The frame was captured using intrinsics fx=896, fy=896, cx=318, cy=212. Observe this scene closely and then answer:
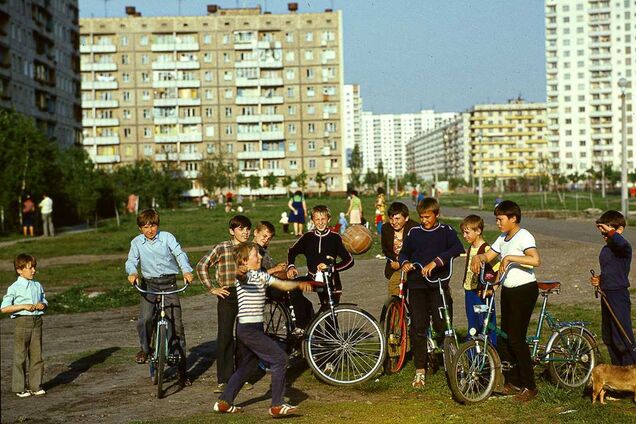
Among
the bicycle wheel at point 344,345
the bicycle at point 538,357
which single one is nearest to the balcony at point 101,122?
the bicycle wheel at point 344,345

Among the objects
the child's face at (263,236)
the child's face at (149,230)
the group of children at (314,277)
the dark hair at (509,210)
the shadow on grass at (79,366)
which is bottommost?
the shadow on grass at (79,366)

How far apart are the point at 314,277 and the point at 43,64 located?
8161 cm

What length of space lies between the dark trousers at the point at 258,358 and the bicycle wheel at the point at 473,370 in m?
1.46

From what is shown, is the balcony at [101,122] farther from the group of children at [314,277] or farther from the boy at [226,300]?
the boy at [226,300]

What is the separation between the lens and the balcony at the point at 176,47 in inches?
5112

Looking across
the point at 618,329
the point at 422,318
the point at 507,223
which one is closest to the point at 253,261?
the point at 422,318

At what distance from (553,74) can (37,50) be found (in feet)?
375

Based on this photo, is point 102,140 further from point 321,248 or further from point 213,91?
point 321,248

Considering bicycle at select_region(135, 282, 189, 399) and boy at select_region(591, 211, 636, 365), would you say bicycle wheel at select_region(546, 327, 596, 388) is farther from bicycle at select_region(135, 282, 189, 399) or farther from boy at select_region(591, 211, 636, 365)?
bicycle at select_region(135, 282, 189, 399)

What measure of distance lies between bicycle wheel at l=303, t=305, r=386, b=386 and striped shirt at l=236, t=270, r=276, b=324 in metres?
1.04

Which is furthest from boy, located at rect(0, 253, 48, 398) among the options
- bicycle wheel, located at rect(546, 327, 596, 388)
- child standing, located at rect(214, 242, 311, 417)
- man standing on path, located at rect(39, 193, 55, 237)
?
man standing on path, located at rect(39, 193, 55, 237)

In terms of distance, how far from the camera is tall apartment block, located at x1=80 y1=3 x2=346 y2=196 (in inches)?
5108

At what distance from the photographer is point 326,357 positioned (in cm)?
883

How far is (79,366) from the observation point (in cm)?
1083
